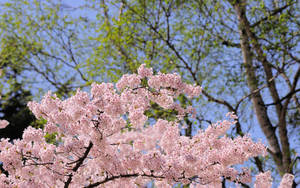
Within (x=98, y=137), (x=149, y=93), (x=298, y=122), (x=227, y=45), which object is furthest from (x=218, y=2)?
(x=98, y=137)

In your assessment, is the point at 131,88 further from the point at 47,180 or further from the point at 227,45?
the point at 227,45

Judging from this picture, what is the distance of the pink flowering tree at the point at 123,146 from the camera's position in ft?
15.4

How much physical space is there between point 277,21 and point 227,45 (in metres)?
1.83

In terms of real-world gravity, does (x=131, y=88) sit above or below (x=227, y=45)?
below

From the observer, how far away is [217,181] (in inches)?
204

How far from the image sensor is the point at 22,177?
507cm

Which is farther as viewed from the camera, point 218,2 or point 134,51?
point 134,51

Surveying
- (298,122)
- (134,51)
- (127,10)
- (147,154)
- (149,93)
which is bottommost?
(147,154)

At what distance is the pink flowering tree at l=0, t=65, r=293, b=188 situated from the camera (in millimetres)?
4688

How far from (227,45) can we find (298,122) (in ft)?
13.0

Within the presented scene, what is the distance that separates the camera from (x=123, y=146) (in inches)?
197

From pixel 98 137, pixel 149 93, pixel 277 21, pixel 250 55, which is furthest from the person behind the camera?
pixel 250 55

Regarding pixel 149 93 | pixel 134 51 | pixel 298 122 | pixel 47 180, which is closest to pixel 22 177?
pixel 47 180

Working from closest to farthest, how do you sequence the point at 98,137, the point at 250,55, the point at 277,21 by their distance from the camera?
1. the point at 98,137
2. the point at 277,21
3. the point at 250,55
